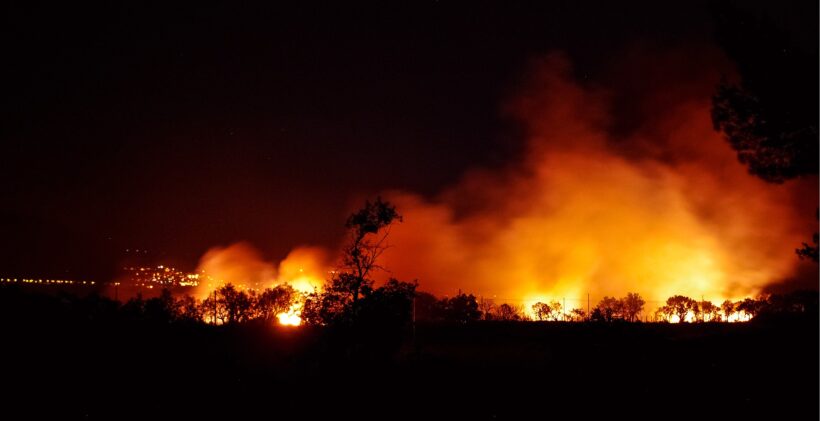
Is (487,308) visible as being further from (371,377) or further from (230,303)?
(371,377)

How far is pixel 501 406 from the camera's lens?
33.9 ft

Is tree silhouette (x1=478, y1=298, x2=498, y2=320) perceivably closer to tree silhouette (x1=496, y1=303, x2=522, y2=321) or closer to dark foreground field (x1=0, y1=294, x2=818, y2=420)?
tree silhouette (x1=496, y1=303, x2=522, y2=321)

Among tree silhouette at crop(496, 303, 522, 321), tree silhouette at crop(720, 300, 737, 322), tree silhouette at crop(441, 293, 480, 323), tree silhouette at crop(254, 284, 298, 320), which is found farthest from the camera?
tree silhouette at crop(720, 300, 737, 322)

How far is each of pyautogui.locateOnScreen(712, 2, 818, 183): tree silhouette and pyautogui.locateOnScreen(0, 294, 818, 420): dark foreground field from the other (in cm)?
357

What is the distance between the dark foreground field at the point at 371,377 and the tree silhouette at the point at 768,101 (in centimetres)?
357

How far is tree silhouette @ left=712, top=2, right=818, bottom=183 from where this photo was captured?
10359 millimetres

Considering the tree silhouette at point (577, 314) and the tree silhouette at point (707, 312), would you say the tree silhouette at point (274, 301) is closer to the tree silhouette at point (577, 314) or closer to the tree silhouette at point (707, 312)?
the tree silhouette at point (577, 314)

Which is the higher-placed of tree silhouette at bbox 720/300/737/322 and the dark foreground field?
tree silhouette at bbox 720/300/737/322

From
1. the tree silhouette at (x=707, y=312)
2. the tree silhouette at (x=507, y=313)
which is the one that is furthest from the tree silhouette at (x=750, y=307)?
the tree silhouette at (x=507, y=313)

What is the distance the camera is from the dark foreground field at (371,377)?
9.01m

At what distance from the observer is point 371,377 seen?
1236cm

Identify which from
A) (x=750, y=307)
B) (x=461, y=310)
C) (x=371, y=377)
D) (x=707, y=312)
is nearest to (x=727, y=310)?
(x=750, y=307)

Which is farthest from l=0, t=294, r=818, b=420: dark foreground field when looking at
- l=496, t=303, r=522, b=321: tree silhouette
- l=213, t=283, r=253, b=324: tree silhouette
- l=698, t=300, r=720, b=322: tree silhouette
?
l=698, t=300, r=720, b=322: tree silhouette

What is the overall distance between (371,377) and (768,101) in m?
9.24
